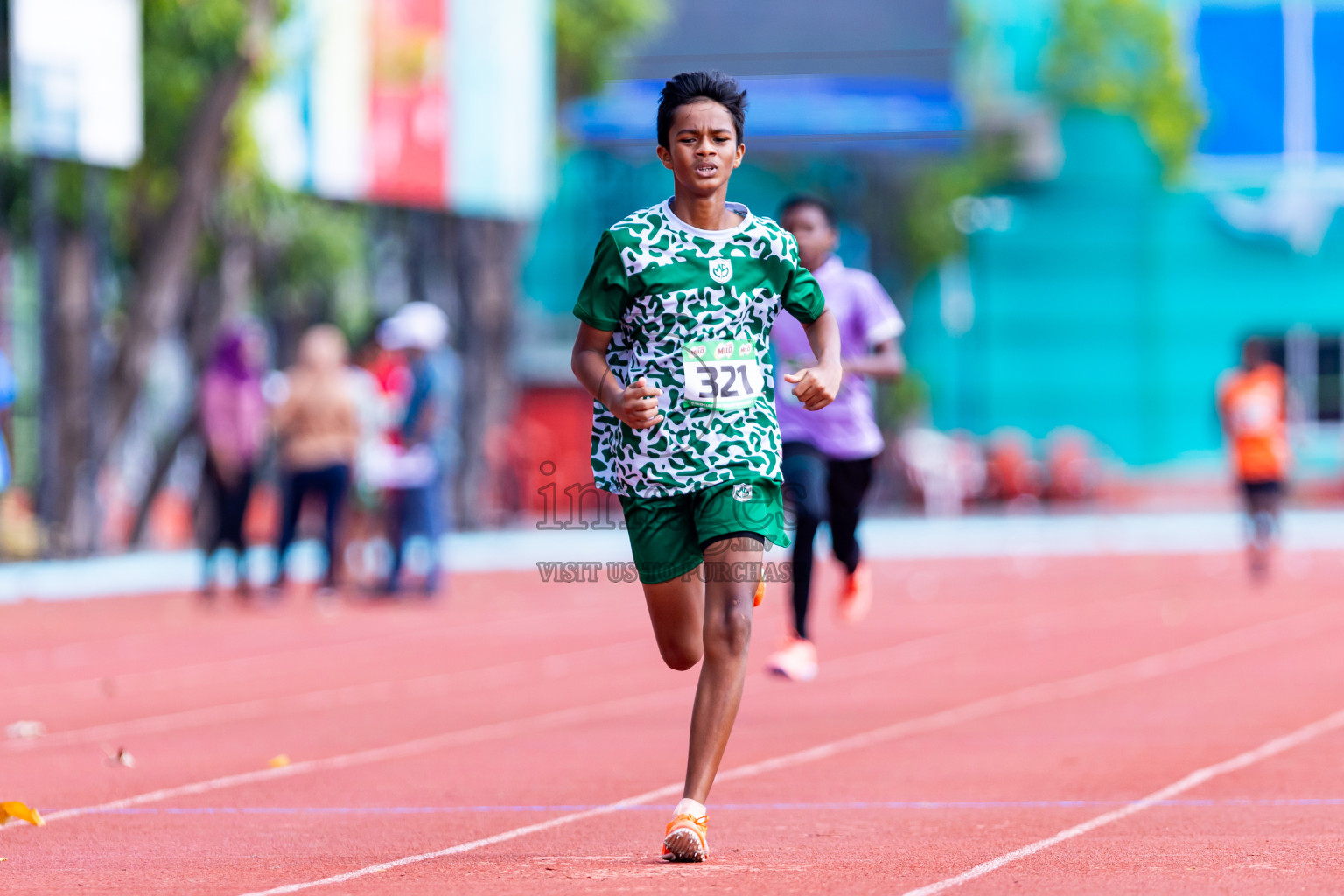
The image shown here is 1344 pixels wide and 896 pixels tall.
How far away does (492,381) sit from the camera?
96.8 feet

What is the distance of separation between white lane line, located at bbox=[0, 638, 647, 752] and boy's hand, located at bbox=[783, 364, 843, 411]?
4038mm

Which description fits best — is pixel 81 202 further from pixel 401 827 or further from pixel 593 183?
pixel 593 183

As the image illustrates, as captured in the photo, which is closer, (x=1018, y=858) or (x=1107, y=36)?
(x=1018, y=858)

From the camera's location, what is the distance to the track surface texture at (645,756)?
552 cm

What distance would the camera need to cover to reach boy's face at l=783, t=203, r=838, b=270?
28.9 ft

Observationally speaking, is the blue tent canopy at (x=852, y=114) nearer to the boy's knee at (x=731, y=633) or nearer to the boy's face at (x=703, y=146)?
the boy's face at (x=703, y=146)

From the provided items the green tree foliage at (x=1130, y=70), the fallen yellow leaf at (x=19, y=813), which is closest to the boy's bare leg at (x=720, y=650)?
the fallen yellow leaf at (x=19, y=813)

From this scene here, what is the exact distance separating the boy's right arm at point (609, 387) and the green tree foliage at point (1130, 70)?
34.8m

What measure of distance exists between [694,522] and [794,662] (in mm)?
3072

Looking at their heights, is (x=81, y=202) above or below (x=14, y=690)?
above

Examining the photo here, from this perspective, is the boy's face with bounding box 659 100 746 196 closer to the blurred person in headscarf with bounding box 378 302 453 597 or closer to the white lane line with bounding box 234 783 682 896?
the white lane line with bounding box 234 783 682 896

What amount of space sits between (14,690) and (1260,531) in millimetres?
11009

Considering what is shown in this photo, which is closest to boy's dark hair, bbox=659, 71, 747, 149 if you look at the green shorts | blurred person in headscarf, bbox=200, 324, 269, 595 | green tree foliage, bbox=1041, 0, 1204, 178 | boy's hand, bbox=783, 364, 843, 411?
boy's hand, bbox=783, 364, 843, 411

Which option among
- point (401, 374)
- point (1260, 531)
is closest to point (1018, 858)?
point (401, 374)
